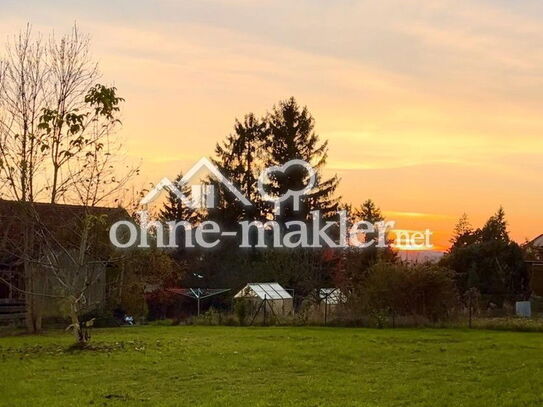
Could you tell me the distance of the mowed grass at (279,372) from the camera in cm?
860

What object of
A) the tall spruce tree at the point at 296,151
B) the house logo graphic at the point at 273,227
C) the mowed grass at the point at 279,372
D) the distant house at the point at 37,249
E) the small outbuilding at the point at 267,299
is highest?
the tall spruce tree at the point at 296,151

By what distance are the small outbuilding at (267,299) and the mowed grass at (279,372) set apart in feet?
28.8

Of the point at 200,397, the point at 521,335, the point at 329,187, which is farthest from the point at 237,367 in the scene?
the point at 329,187

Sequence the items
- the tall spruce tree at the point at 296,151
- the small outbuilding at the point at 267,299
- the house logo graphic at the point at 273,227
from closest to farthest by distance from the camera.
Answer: the small outbuilding at the point at 267,299 → the house logo graphic at the point at 273,227 → the tall spruce tree at the point at 296,151

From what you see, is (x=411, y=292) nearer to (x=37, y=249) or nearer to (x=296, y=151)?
(x=37, y=249)

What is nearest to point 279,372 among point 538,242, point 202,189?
point 538,242

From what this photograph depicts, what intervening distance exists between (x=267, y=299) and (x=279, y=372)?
51.3 ft

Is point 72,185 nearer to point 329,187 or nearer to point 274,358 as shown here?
point 274,358

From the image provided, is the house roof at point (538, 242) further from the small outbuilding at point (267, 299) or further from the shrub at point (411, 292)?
the shrub at point (411, 292)

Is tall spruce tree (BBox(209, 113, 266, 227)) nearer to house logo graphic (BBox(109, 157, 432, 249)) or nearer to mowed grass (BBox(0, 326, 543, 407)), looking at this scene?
house logo graphic (BBox(109, 157, 432, 249))

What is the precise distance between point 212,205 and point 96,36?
28.1m

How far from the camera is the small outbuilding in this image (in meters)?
25.6

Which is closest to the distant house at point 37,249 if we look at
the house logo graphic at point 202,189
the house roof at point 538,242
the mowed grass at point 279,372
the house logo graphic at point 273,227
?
the mowed grass at point 279,372

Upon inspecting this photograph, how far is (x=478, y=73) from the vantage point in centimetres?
1856
